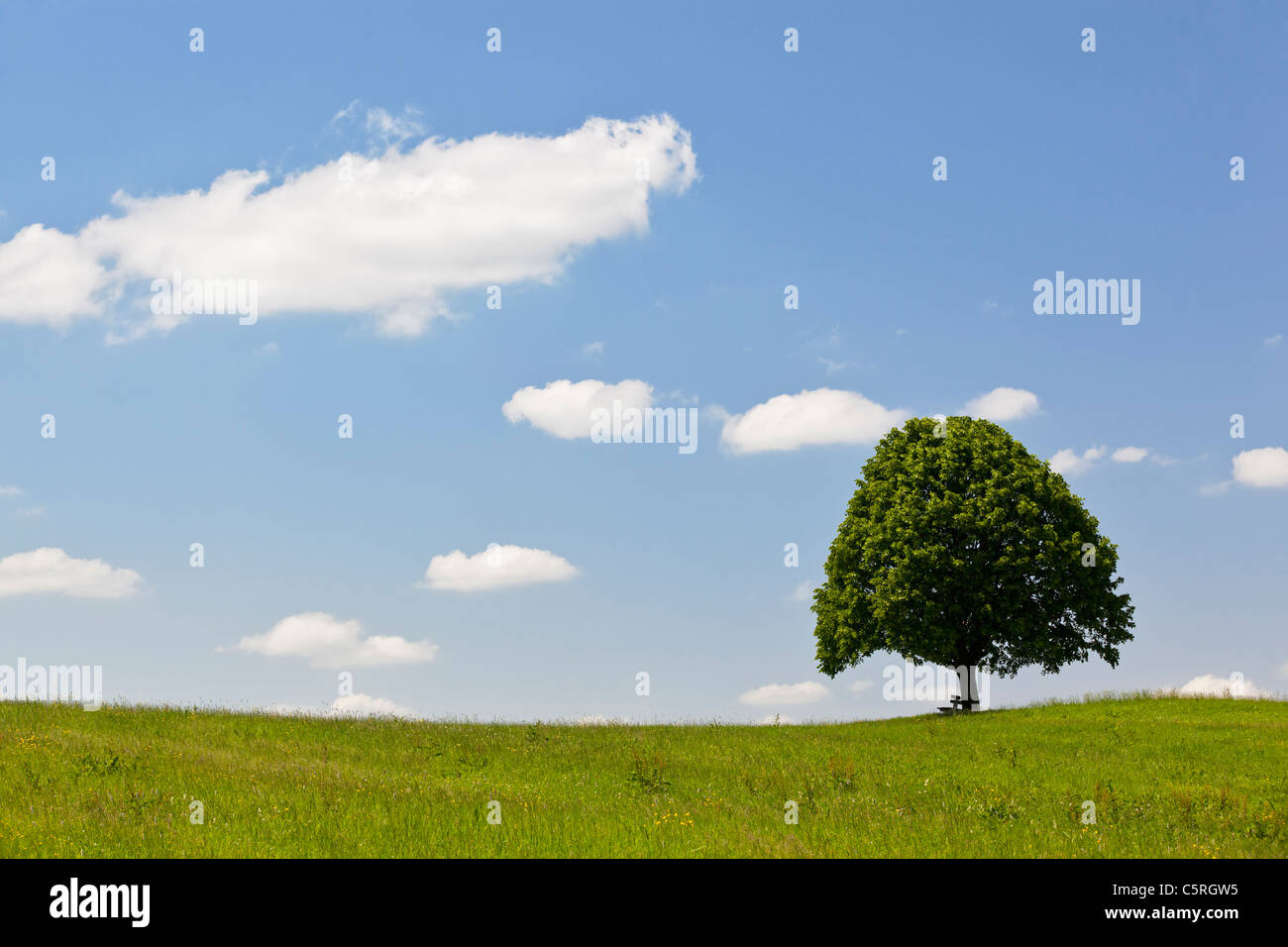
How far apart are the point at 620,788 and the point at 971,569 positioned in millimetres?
24065

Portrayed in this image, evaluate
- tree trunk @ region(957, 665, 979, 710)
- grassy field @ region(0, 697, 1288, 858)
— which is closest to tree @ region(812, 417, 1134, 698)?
tree trunk @ region(957, 665, 979, 710)

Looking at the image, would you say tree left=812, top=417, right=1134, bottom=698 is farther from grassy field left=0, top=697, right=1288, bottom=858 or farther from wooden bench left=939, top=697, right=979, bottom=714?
grassy field left=0, top=697, right=1288, bottom=858

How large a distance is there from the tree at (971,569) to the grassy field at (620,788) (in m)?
6.11

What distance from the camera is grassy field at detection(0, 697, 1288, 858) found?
1317 cm

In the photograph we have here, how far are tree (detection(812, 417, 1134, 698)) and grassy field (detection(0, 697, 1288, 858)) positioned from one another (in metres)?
6.11

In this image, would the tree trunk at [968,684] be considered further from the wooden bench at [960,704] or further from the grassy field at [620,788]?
the grassy field at [620,788]

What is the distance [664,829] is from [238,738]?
15.6m

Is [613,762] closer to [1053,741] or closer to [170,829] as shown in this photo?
[170,829]

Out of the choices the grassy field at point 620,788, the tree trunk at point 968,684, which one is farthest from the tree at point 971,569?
the grassy field at point 620,788

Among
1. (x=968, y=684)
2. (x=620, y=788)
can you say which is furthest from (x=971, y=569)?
(x=620, y=788)

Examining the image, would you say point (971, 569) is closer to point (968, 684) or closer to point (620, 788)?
point (968, 684)

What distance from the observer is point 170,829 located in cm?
1324

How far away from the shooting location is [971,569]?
3912 centimetres
